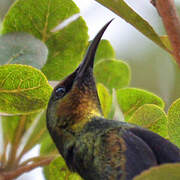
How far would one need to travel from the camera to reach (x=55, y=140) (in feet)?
6.90

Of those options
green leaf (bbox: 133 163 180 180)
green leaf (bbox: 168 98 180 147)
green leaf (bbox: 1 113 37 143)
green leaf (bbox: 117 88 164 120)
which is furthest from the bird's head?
green leaf (bbox: 133 163 180 180)

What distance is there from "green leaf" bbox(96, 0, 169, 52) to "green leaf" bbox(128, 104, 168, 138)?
0.33 metres

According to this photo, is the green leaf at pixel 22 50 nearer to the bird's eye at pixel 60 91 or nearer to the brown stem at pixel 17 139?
the bird's eye at pixel 60 91

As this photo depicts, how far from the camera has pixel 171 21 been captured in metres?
1.50

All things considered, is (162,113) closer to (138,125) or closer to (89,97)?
(138,125)

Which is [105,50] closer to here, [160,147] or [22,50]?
[22,50]

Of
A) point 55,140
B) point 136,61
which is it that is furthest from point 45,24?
point 136,61

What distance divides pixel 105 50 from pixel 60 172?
770 millimetres

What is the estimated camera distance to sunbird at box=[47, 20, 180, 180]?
169 centimetres

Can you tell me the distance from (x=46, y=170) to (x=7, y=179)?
0.75 feet

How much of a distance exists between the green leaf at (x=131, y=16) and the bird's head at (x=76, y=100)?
318 millimetres

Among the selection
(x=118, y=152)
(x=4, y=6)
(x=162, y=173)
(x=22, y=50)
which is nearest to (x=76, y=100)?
(x=22, y=50)

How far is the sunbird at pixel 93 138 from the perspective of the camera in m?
1.69

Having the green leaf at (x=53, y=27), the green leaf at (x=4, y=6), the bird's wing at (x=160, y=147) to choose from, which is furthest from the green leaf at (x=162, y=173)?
the green leaf at (x=4, y=6)
